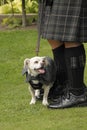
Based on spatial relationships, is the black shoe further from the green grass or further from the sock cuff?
the sock cuff

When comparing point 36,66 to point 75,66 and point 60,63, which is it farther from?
point 75,66

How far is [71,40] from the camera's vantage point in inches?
173

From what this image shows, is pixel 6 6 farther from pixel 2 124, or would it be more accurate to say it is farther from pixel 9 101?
pixel 2 124

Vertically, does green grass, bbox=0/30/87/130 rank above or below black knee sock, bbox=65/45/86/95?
below

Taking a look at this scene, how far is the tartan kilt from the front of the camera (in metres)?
4.36

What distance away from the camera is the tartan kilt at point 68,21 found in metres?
4.36

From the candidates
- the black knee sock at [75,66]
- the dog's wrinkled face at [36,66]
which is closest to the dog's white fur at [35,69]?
the dog's wrinkled face at [36,66]

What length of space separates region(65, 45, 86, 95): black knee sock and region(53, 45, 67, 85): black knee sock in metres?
0.19

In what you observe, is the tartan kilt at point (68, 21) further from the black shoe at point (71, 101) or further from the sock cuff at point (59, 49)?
the black shoe at point (71, 101)

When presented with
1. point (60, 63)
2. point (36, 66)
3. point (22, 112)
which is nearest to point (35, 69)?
point (36, 66)

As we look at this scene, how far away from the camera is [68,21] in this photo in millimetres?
4410

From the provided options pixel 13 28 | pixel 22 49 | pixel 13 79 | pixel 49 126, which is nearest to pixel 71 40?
pixel 49 126

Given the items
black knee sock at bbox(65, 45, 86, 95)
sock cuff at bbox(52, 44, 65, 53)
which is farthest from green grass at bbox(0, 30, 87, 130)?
sock cuff at bbox(52, 44, 65, 53)

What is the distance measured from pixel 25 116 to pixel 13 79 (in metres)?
1.96
